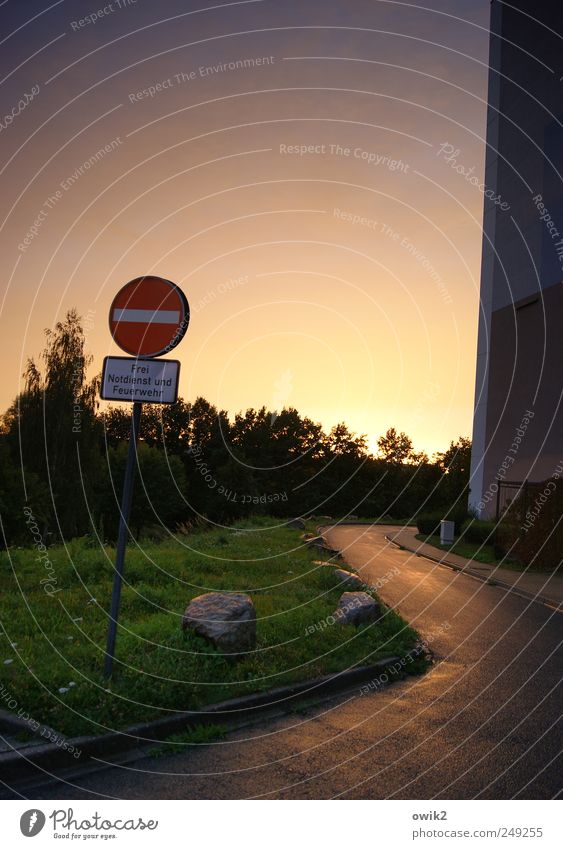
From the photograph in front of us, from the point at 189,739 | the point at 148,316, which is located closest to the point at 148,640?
the point at 189,739

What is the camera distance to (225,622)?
6887 mm

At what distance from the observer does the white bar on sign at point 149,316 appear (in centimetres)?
614

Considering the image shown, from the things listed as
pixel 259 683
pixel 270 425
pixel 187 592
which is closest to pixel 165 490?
pixel 270 425

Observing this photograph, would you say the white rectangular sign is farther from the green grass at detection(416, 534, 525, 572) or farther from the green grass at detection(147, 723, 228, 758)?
the green grass at detection(416, 534, 525, 572)

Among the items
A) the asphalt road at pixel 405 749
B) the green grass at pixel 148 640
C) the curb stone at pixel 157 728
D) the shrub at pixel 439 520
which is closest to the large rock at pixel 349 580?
the green grass at pixel 148 640

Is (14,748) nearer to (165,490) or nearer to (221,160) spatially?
(221,160)

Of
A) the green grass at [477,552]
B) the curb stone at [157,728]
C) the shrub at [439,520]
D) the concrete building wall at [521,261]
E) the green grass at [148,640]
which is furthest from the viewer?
the shrub at [439,520]

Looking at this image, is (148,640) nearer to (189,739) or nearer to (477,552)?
(189,739)

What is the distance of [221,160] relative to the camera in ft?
32.4

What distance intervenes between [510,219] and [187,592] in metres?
26.7

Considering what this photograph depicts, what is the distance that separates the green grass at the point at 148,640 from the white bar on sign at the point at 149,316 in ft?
9.74

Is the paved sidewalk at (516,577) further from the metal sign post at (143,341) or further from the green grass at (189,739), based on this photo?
the metal sign post at (143,341)

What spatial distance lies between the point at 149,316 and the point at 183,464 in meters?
55.5
